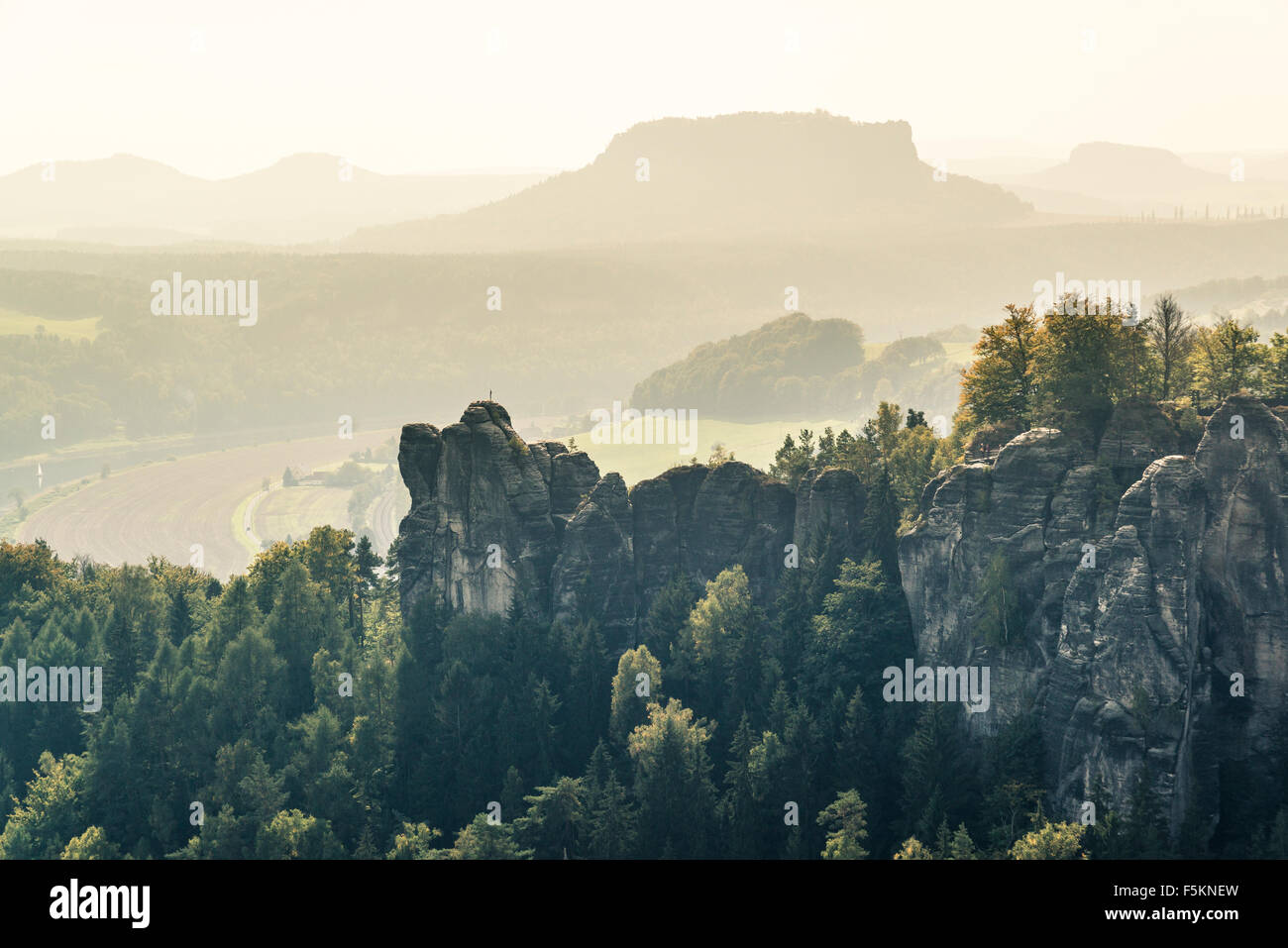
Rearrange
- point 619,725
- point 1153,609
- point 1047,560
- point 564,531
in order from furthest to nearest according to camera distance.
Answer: point 564,531 → point 619,725 → point 1047,560 → point 1153,609

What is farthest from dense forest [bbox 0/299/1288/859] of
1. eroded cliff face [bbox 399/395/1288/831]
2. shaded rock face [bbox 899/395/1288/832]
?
shaded rock face [bbox 899/395/1288/832]

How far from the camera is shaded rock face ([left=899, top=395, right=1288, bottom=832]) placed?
70188 millimetres

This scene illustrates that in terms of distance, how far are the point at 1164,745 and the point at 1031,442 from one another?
19.5 m

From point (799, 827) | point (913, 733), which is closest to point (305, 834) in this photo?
point (799, 827)

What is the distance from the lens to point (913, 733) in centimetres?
8031

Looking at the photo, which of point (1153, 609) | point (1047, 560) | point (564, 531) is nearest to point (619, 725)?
point (564, 531)

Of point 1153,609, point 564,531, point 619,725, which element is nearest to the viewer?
point 1153,609

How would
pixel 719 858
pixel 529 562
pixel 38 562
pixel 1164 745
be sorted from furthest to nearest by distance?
pixel 38 562, pixel 529 562, pixel 719 858, pixel 1164 745

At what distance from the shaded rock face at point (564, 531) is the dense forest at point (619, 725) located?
7.62 ft

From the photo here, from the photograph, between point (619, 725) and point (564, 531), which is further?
point (564, 531)

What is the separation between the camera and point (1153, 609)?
70.8 metres

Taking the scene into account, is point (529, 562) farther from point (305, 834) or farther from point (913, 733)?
point (913, 733)

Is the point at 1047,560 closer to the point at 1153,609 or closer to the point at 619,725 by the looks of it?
the point at 1153,609

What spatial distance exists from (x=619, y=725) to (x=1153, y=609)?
34.2 meters
